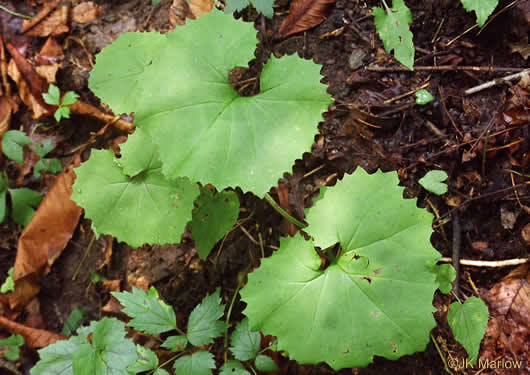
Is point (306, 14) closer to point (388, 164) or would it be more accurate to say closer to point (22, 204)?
point (388, 164)

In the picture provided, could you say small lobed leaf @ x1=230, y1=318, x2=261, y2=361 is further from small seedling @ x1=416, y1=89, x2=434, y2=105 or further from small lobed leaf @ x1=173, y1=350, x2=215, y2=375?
small seedling @ x1=416, y1=89, x2=434, y2=105

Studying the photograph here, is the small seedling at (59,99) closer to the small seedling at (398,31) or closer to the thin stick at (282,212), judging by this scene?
the thin stick at (282,212)

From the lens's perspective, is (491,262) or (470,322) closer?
(470,322)

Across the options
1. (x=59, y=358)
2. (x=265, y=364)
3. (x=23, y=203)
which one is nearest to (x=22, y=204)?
(x=23, y=203)

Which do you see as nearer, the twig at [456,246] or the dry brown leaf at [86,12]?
the twig at [456,246]

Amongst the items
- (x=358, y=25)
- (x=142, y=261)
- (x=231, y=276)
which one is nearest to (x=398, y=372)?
(x=231, y=276)

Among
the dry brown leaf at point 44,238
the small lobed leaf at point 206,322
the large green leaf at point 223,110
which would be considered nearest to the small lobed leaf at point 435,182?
the large green leaf at point 223,110
